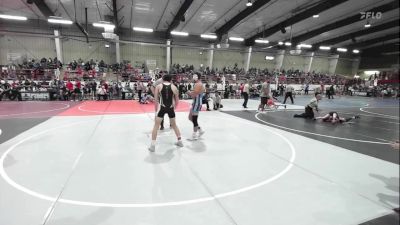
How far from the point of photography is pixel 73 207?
291 cm

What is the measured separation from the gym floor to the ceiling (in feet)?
48.6

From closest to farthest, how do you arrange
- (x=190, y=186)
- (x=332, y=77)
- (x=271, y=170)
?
(x=190, y=186) → (x=271, y=170) → (x=332, y=77)

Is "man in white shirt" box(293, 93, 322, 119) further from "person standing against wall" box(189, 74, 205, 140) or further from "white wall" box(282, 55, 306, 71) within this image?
"white wall" box(282, 55, 306, 71)

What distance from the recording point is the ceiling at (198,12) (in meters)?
18.3

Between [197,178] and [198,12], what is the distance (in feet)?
63.4

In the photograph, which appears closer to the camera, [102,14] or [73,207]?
[73,207]

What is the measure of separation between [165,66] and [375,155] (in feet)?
78.3

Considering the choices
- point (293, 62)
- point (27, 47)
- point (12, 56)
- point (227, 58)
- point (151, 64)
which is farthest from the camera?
point (293, 62)

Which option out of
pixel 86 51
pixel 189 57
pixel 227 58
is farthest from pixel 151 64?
pixel 227 58

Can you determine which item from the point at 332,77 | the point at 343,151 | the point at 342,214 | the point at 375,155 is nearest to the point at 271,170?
the point at 342,214

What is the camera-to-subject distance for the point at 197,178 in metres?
3.81

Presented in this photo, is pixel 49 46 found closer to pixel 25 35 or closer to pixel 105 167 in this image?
pixel 25 35

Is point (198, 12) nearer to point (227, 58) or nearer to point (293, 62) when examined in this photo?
point (227, 58)

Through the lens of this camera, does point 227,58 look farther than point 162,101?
Yes
